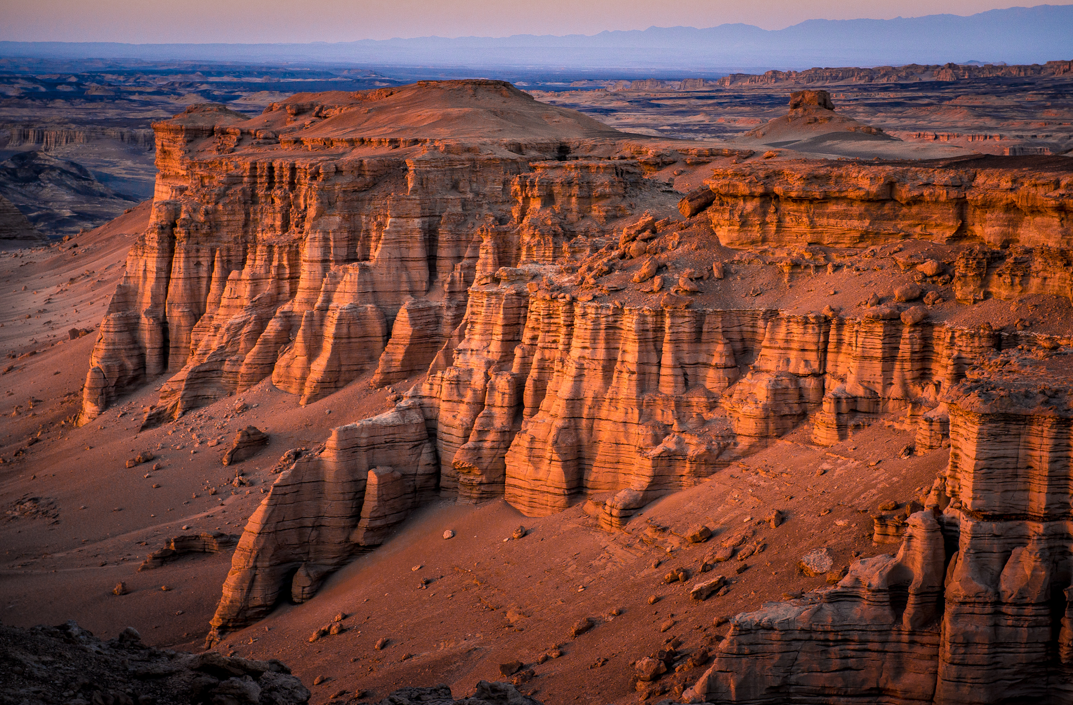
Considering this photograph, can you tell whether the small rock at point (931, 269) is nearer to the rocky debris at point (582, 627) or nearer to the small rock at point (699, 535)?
the small rock at point (699, 535)

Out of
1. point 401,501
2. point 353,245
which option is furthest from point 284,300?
point 401,501

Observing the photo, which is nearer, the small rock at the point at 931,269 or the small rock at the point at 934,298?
the small rock at the point at 934,298

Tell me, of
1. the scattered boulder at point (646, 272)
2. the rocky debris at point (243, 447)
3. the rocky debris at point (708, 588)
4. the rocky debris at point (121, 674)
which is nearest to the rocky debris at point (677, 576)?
the rocky debris at point (708, 588)

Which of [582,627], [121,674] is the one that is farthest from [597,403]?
[121,674]

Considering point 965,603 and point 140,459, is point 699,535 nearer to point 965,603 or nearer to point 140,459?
point 965,603

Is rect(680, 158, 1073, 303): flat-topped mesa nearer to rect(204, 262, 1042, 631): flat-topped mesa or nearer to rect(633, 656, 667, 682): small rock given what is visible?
rect(204, 262, 1042, 631): flat-topped mesa
